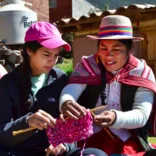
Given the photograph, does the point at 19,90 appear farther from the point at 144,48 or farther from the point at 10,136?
the point at 144,48

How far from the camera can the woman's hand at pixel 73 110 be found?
2012mm

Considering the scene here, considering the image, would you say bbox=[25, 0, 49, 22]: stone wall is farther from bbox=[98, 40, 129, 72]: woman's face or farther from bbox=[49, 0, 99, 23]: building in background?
bbox=[98, 40, 129, 72]: woman's face

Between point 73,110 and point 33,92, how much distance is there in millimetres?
423

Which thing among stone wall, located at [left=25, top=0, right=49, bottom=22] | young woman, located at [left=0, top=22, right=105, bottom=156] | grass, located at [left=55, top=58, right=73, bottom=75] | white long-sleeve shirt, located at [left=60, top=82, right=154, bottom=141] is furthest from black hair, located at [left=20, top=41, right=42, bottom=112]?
stone wall, located at [left=25, top=0, right=49, bottom=22]

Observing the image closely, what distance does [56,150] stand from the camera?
2.19 m

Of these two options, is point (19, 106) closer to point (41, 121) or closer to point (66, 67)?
point (41, 121)

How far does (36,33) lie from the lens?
2346 mm

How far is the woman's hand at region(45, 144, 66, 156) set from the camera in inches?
85.7

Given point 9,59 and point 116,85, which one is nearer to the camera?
point 116,85

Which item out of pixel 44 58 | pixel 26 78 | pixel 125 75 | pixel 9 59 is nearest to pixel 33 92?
pixel 26 78

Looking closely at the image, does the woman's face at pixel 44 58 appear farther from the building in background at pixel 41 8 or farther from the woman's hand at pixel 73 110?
the building in background at pixel 41 8

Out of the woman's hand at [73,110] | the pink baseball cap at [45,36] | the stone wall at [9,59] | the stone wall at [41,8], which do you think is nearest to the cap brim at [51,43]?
the pink baseball cap at [45,36]

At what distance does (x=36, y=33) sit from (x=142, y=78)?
66cm

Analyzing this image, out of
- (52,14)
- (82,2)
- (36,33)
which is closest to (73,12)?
(52,14)
